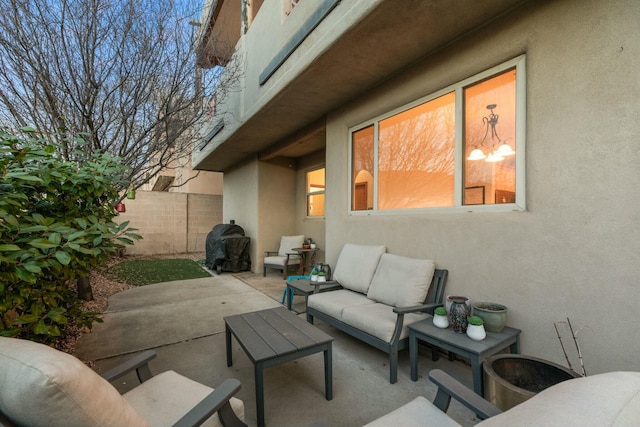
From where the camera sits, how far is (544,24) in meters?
2.17

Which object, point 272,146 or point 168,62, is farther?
point 272,146

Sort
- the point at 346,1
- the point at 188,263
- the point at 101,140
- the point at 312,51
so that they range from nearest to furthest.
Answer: the point at 346,1 < the point at 312,51 < the point at 101,140 < the point at 188,263

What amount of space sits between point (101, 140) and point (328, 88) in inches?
117

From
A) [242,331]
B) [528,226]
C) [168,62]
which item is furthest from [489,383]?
[168,62]

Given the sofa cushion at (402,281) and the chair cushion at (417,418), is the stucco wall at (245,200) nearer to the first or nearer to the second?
the sofa cushion at (402,281)

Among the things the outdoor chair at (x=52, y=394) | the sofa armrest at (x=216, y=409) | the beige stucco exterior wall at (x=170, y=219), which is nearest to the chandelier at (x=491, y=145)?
the sofa armrest at (x=216, y=409)

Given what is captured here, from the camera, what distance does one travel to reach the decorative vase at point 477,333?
6.88 ft

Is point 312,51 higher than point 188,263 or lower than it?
higher

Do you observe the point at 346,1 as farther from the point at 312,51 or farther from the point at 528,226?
the point at 528,226

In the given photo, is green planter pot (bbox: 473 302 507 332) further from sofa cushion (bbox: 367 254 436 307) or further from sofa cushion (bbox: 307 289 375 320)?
sofa cushion (bbox: 307 289 375 320)

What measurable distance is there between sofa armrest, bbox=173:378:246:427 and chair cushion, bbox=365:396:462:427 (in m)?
0.61

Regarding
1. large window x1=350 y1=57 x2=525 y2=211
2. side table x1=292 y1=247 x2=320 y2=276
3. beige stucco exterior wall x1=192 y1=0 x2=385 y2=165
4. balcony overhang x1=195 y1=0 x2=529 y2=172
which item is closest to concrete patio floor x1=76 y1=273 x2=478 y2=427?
large window x1=350 y1=57 x2=525 y2=211

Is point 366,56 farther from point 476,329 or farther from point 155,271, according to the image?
point 155,271

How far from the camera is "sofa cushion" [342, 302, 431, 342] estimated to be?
7.80 ft
